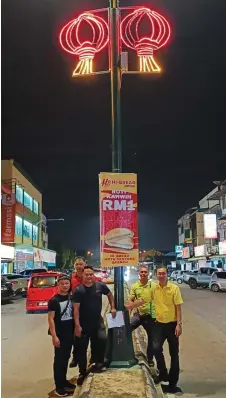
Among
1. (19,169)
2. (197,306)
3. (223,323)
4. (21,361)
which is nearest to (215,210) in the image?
(19,169)

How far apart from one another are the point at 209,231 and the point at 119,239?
184 ft

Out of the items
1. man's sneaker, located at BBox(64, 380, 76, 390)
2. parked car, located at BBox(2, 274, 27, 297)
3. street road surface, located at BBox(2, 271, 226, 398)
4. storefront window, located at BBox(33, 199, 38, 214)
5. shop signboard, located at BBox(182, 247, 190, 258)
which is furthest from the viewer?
shop signboard, located at BBox(182, 247, 190, 258)

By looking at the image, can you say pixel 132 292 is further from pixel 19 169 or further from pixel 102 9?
pixel 19 169

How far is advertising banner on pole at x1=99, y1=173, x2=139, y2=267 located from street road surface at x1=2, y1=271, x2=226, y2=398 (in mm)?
2276

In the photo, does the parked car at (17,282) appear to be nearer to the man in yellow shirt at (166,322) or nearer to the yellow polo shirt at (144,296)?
the yellow polo shirt at (144,296)

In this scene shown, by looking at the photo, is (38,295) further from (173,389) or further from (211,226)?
(211,226)

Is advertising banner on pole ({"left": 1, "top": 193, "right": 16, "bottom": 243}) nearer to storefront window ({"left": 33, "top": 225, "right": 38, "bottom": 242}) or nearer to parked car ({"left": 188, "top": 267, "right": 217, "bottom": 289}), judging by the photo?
parked car ({"left": 188, "top": 267, "right": 217, "bottom": 289})

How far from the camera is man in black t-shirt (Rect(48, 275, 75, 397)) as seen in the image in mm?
7469

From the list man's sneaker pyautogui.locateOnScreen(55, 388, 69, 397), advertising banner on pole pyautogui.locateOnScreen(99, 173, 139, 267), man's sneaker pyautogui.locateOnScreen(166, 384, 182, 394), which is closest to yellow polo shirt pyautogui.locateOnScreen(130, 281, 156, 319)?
advertising banner on pole pyautogui.locateOnScreen(99, 173, 139, 267)

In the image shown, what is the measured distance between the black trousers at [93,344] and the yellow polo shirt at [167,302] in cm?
94

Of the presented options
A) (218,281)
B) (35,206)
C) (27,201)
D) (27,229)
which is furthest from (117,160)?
(35,206)

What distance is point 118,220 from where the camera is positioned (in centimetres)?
842

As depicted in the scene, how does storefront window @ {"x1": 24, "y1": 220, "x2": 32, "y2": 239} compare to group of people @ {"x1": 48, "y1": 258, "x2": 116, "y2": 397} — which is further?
storefront window @ {"x1": 24, "y1": 220, "x2": 32, "y2": 239}

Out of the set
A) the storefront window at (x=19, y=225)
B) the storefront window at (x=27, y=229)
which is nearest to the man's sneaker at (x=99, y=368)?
the storefront window at (x=19, y=225)
